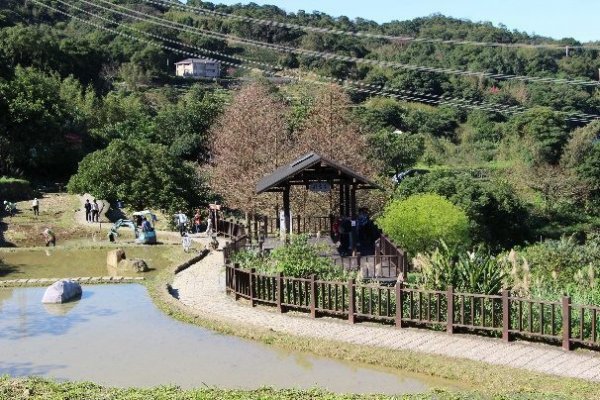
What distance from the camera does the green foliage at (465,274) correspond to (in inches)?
570

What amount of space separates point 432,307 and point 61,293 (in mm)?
8964

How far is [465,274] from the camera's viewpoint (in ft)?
48.1

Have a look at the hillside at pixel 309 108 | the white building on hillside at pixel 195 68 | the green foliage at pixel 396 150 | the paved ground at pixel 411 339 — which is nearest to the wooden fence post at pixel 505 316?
the paved ground at pixel 411 339

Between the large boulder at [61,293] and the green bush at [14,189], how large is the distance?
23.7 metres

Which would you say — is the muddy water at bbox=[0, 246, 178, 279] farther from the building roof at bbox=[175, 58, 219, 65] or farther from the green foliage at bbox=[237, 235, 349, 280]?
the building roof at bbox=[175, 58, 219, 65]

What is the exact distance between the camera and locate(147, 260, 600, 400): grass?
1010cm

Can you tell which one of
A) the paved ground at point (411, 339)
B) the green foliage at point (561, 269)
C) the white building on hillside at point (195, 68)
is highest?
the white building on hillside at point (195, 68)

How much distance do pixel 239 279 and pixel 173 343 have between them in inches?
149

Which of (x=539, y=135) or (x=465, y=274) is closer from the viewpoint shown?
(x=465, y=274)

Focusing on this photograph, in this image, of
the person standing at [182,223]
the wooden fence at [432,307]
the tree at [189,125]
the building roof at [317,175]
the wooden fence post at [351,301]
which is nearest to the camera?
the wooden fence at [432,307]

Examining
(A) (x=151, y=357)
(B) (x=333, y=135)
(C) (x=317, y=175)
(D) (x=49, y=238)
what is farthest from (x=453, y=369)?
(B) (x=333, y=135)

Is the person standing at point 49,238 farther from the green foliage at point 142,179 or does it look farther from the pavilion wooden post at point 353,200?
the pavilion wooden post at point 353,200

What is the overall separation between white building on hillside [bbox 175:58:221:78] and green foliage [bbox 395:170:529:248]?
6791cm

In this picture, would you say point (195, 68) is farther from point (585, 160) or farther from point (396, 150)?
point (585, 160)
